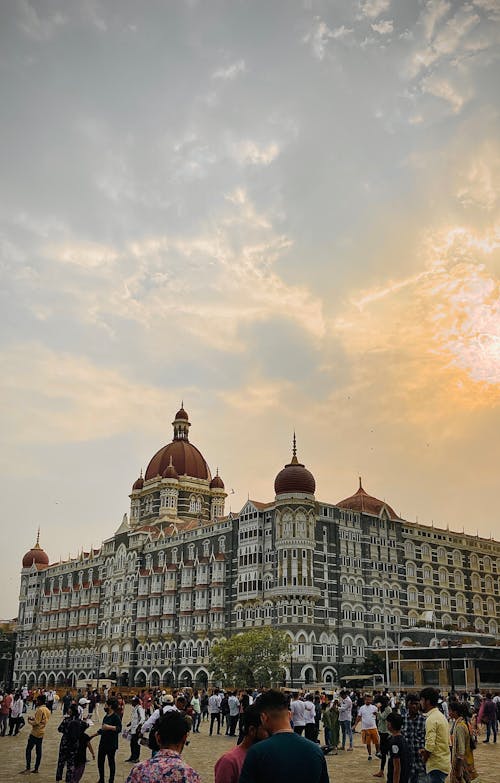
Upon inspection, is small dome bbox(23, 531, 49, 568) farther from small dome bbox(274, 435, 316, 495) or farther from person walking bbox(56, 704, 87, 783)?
person walking bbox(56, 704, 87, 783)

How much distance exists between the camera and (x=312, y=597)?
66250mm

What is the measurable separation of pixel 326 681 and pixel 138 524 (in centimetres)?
3847

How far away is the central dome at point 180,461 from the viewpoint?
315 ft

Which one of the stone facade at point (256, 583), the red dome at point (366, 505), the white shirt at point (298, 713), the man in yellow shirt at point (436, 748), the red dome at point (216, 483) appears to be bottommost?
the white shirt at point (298, 713)

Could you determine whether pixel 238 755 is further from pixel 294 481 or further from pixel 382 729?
pixel 294 481

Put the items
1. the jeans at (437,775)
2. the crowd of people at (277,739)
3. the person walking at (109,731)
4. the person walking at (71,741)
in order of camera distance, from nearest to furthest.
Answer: the crowd of people at (277,739), the jeans at (437,775), the person walking at (71,741), the person walking at (109,731)

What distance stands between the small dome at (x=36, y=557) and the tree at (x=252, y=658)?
62010mm

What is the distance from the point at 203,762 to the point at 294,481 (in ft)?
159

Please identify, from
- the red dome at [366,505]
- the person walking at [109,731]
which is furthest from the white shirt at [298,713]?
the red dome at [366,505]

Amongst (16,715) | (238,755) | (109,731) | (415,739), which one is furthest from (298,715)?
(238,755)

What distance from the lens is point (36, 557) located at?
11606cm

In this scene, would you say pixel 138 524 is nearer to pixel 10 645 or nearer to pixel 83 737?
pixel 10 645

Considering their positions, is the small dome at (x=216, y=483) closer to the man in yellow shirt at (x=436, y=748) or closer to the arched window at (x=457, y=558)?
the arched window at (x=457, y=558)

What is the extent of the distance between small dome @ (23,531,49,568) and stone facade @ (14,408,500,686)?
571 inches
